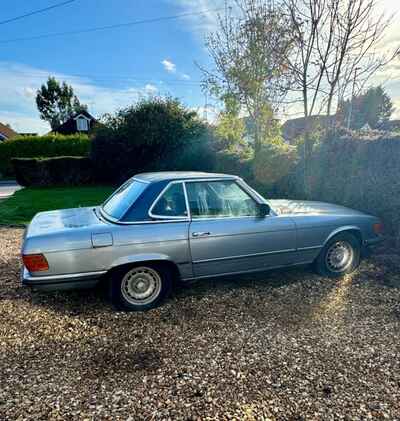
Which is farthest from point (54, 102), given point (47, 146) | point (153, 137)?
point (153, 137)

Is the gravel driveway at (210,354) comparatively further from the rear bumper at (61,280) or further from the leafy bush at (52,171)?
the leafy bush at (52,171)

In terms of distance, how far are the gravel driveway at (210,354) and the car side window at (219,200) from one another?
1032mm

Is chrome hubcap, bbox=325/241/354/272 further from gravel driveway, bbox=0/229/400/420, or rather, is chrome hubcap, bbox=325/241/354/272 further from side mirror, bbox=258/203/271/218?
side mirror, bbox=258/203/271/218

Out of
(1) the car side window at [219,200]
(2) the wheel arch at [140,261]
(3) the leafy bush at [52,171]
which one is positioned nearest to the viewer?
(2) the wheel arch at [140,261]

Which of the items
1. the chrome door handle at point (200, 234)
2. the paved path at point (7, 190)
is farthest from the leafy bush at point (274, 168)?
the paved path at point (7, 190)

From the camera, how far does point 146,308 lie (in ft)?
11.1

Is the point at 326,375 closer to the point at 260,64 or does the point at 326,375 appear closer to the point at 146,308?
the point at 146,308

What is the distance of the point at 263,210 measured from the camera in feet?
12.0

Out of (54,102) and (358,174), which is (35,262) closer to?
(358,174)

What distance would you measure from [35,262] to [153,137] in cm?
1128

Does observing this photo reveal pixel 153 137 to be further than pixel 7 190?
No

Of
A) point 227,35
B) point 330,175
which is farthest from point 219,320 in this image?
point 227,35

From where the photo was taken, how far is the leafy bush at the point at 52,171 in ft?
53.0

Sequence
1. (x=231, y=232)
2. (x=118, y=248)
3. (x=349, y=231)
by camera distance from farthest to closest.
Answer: (x=349, y=231)
(x=231, y=232)
(x=118, y=248)
